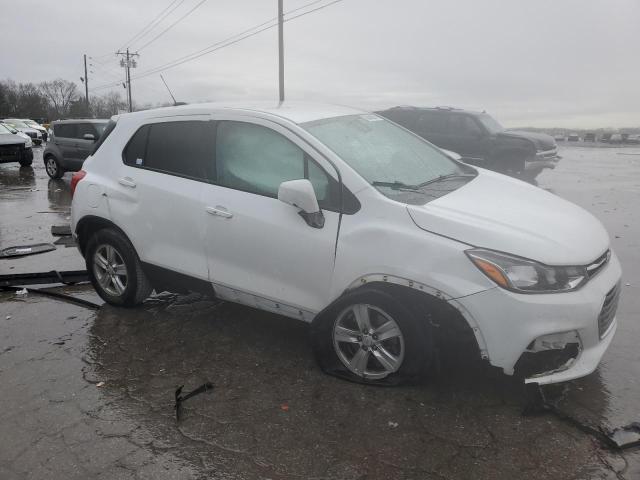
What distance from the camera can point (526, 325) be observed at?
2889 mm

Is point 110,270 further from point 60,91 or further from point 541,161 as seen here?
point 60,91

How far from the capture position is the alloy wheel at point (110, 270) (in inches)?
182

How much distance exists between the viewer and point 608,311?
3.23 metres

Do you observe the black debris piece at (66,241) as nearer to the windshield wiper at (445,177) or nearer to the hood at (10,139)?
the windshield wiper at (445,177)

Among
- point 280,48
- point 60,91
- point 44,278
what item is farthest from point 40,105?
point 44,278

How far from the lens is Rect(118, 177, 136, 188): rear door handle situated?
4380mm

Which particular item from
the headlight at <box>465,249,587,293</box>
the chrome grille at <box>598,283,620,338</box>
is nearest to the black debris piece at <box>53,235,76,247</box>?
the headlight at <box>465,249,587,293</box>

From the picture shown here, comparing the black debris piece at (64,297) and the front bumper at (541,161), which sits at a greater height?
the front bumper at (541,161)

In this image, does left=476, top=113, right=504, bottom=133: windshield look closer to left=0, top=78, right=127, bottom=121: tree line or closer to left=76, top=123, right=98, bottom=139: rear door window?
left=76, top=123, right=98, bottom=139: rear door window

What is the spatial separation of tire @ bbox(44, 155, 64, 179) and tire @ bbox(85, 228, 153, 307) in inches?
472

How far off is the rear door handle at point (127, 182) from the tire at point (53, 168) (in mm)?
12319

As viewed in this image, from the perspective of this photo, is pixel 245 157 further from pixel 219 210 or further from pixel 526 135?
pixel 526 135

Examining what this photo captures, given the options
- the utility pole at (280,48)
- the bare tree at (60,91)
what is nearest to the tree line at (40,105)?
the bare tree at (60,91)

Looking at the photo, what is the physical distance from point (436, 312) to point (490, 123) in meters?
11.5
